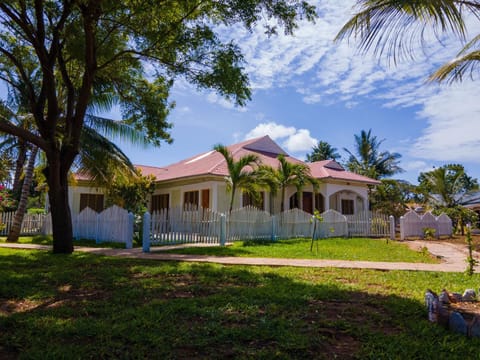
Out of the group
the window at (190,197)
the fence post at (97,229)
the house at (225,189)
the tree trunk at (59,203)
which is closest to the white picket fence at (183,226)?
the tree trunk at (59,203)

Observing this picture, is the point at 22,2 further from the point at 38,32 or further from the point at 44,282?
the point at 44,282

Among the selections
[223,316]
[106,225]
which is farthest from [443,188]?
[223,316]

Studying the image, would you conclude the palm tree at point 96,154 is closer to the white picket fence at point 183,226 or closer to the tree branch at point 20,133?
the white picket fence at point 183,226

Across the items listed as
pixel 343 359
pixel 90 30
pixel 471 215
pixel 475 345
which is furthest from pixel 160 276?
pixel 471 215

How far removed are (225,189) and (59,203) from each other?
376 inches

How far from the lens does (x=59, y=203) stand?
10.4 metres

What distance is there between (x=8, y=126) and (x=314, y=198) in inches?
641

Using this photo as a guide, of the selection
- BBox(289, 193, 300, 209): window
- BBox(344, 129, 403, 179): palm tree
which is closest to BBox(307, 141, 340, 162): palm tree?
BBox(344, 129, 403, 179): palm tree

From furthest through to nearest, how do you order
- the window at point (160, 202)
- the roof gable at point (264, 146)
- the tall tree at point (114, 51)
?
the roof gable at point (264, 146) < the window at point (160, 202) < the tall tree at point (114, 51)

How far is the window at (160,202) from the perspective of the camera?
22.6 meters

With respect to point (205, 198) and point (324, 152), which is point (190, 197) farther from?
point (324, 152)

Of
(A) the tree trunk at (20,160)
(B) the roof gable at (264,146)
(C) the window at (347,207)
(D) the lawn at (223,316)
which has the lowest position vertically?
(D) the lawn at (223,316)

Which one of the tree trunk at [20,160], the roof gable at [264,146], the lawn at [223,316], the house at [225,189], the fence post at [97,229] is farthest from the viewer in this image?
the roof gable at [264,146]

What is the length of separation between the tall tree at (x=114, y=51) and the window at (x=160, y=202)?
10.8 m
